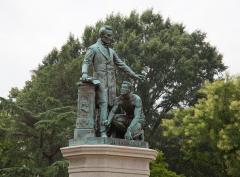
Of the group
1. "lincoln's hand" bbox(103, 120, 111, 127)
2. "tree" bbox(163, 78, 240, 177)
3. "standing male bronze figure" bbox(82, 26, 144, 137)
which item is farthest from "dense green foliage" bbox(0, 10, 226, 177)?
"lincoln's hand" bbox(103, 120, 111, 127)

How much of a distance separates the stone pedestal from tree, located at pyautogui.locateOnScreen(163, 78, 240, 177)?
15.1 m

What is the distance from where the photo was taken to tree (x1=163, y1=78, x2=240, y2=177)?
87.8ft

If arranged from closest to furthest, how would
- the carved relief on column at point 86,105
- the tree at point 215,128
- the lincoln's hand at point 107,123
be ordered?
the carved relief on column at point 86,105, the lincoln's hand at point 107,123, the tree at point 215,128

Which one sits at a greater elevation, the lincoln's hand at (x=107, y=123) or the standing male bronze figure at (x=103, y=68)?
the standing male bronze figure at (x=103, y=68)

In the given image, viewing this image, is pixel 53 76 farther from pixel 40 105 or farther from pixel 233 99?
pixel 233 99

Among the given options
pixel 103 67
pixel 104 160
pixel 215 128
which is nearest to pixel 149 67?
pixel 215 128

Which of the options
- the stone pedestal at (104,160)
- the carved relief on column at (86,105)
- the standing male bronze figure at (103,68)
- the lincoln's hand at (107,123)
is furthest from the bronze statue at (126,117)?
the stone pedestal at (104,160)

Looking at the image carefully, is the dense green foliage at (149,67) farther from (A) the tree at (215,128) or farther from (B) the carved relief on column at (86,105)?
(B) the carved relief on column at (86,105)

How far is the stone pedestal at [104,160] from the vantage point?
1152 centimetres

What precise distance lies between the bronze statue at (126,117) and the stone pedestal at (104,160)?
625 millimetres

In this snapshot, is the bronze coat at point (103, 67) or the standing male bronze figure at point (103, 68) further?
the bronze coat at point (103, 67)

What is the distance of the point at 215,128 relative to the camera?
27953mm

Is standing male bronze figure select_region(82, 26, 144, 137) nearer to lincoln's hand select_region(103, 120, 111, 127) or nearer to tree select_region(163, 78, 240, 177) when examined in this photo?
lincoln's hand select_region(103, 120, 111, 127)

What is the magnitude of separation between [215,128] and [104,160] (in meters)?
17.1
